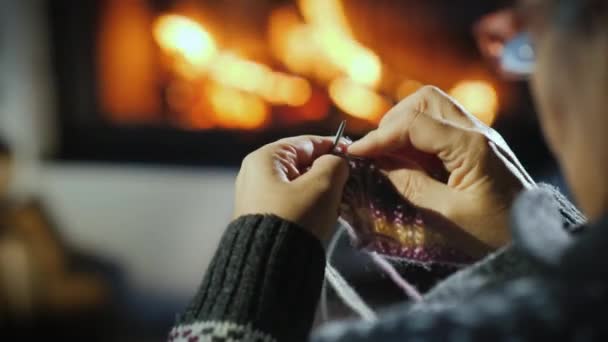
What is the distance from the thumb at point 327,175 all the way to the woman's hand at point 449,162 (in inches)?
1.0

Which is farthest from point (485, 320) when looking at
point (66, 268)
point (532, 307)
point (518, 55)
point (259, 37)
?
point (66, 268)

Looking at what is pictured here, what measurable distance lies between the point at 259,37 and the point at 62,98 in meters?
0.44

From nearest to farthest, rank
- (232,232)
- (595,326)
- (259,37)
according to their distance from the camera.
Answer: (595,326)
(232,232)
(259,37)

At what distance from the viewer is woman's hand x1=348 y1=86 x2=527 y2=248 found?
542 mm

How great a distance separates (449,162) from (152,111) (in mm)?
1076

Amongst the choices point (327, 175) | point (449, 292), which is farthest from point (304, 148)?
point (449, 292)

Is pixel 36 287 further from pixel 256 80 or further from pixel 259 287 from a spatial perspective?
pixel 259 287

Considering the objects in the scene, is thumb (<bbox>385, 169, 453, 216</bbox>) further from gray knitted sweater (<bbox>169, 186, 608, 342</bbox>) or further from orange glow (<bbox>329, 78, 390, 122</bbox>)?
orange glow (<bbox>329, 78, 390, 122</bbox>)

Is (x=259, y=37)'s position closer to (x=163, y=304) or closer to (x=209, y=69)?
(x=209, y=69)

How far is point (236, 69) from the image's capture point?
1.45m

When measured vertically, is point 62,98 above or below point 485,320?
below

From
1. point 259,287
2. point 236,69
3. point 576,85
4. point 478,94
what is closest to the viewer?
point 576,85

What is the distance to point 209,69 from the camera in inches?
57.4

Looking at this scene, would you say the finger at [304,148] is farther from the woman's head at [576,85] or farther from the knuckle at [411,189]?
the woman's head at [576,85]
